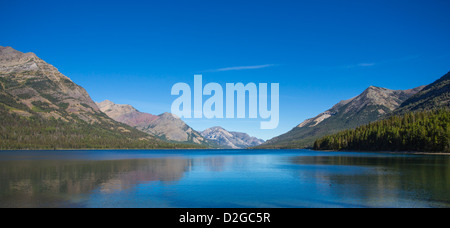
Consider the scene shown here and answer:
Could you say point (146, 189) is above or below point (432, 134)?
below

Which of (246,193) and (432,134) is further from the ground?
(432,134)

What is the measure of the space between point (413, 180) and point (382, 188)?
11711 millimetres

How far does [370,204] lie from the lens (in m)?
32.4
